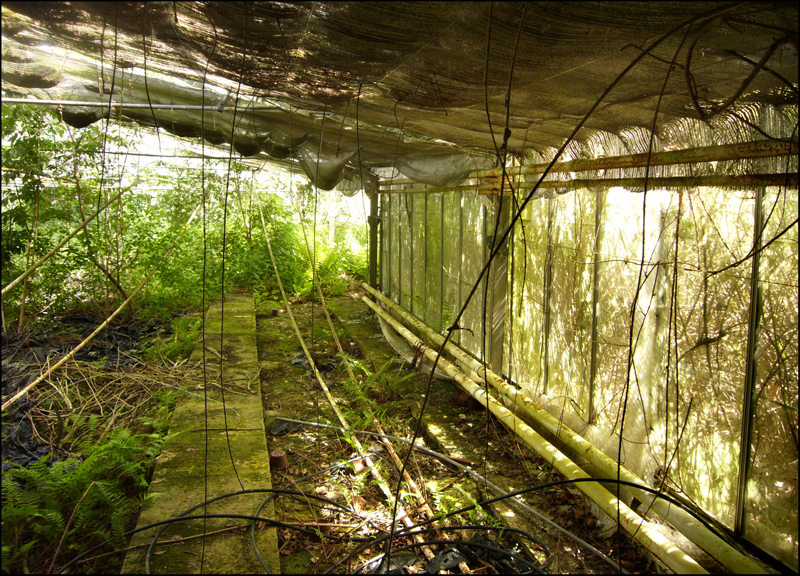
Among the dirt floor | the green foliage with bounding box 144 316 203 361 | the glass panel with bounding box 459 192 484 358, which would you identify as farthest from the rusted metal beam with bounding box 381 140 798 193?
the green foliage with bounding box 144 316 203 361

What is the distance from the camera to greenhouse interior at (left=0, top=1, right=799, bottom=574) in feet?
7.47

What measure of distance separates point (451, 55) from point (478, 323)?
396 cm

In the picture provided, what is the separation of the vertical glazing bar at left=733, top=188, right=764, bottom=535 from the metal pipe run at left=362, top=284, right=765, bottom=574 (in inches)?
7.5

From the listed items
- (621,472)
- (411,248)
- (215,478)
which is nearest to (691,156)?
(621,472)

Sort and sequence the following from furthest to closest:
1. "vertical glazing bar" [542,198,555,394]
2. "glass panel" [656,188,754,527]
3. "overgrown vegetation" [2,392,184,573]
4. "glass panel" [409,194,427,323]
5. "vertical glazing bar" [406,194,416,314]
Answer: "vertical glazing bar" [406,194,416,314] < "glass panel" [409,194,427,323] < "vertical glazing bar" [542,198,555,394] < "overgrown vegetation" [2,392,184,573] < "glass panel" [656,188,754,527]

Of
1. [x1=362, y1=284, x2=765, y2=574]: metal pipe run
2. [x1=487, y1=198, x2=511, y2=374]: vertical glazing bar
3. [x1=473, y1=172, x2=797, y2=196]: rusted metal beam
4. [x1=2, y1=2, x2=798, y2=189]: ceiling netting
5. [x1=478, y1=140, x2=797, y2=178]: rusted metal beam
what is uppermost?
[x1=2, y1=2, x2=798, y2=189]: ceiling netting

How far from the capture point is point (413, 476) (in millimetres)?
4434

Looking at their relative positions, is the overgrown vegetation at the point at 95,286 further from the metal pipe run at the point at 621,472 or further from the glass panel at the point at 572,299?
the metal pipe run at the point at 621,472

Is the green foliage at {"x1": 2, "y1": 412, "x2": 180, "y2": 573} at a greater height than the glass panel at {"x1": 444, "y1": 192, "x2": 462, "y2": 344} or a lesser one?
lesser

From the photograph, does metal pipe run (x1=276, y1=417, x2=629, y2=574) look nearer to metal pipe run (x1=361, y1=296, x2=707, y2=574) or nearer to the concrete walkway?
metal pipe run (x1=361, y1=296, x2=707, y2=574)

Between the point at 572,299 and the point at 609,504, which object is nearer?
the point at 609,504

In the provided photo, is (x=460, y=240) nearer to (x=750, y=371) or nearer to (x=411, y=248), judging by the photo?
(x=411, y=248)

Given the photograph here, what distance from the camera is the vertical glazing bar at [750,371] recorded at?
2.67m

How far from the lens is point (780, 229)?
2.54 m
